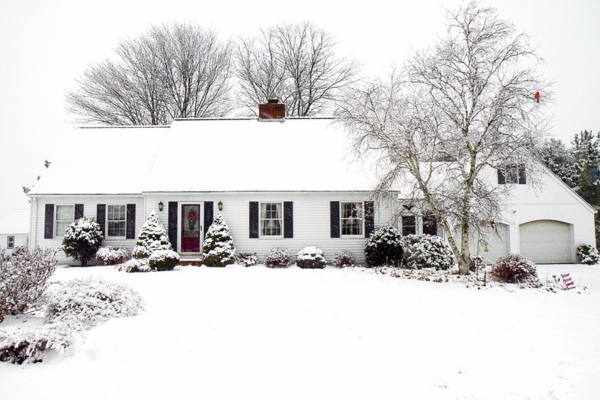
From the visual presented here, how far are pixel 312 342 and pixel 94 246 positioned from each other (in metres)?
13.3

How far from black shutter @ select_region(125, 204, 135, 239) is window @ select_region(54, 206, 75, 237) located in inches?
93.7

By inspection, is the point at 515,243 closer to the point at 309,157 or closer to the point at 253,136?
the point at 309,157

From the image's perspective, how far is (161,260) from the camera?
14.3m

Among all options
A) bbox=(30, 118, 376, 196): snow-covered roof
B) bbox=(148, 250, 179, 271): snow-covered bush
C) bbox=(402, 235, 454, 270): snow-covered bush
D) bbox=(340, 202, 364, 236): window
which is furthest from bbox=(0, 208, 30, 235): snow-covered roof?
bbox=(402, 235, 454, 270): snow-covered bush

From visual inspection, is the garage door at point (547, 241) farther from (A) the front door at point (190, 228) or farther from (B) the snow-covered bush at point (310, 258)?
(A) the front door at point (190, 228)

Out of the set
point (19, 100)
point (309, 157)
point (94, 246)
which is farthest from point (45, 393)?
point (19, 100)

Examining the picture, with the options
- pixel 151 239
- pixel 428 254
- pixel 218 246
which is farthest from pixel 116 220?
pixel 428 254

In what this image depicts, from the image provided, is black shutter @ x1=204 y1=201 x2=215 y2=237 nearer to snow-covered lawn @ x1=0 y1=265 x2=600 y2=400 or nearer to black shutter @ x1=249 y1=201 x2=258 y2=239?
black shutter @ x1=249 y1=201 x2=258 y2=239

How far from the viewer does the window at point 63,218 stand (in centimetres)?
1733

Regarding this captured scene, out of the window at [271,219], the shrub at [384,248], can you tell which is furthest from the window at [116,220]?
the shrub at [384,248]

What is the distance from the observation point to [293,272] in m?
13.9

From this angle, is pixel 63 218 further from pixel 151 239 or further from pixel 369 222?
pixel 369 222

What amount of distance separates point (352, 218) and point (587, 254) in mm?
11413

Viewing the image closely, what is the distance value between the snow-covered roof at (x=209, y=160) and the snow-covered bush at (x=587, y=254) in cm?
1082
